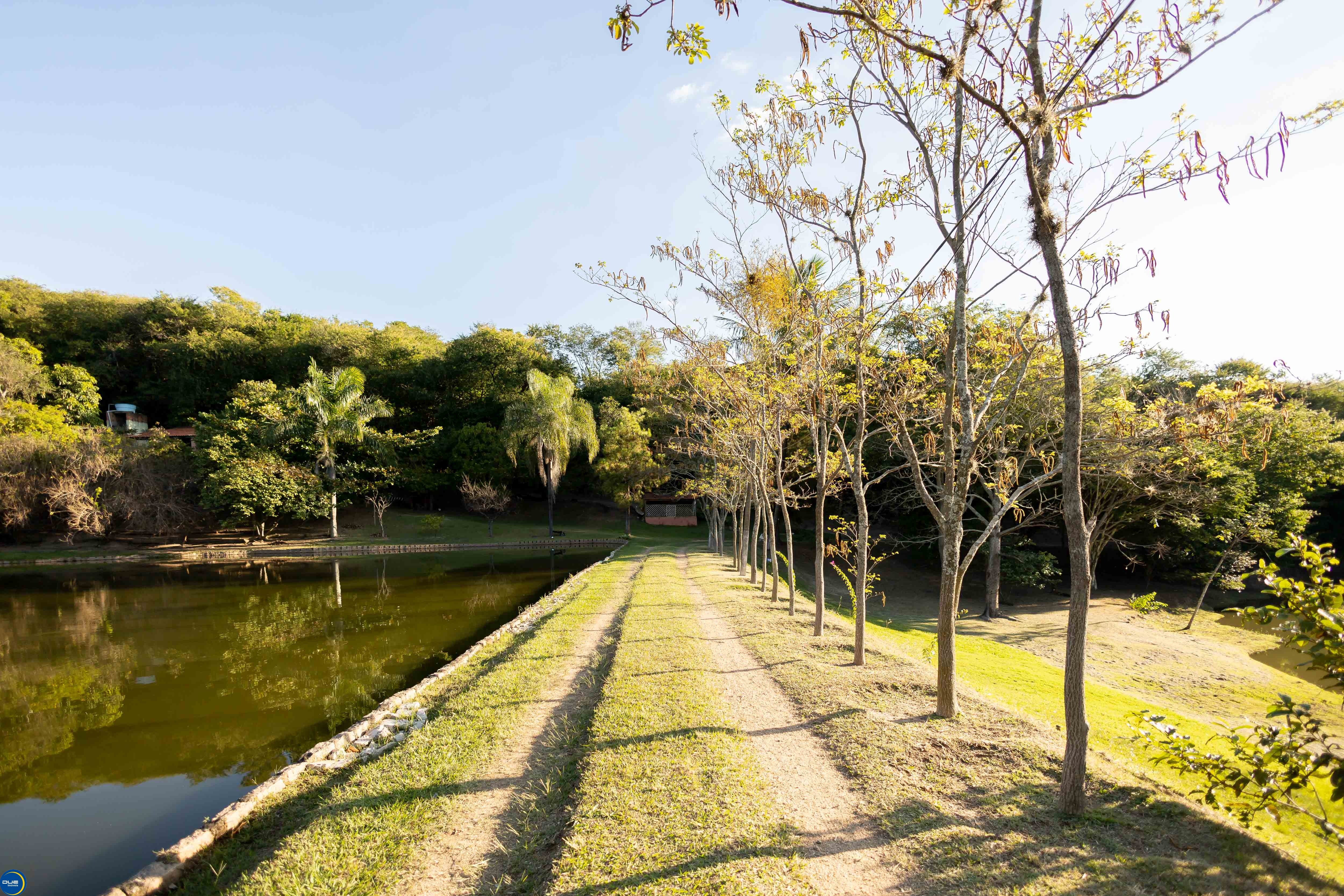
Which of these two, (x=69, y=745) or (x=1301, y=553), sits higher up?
(x=1301, y=553)

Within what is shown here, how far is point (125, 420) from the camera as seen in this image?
44406 millimetres

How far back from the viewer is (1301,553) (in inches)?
125

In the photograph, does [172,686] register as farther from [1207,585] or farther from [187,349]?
[187,349]

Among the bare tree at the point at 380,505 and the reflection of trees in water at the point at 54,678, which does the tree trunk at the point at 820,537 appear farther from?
the bare tree at the point at 380,505

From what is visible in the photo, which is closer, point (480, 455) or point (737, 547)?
point (737, 547)

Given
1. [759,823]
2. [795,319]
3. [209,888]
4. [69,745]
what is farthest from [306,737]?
[795,319]

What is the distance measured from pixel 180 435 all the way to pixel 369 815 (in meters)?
50.3

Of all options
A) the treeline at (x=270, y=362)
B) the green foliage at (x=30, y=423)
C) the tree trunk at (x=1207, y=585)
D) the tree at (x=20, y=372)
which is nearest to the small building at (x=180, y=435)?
the treeline at (x=270, y=362)

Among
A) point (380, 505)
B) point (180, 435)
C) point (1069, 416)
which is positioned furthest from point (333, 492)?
point (1069, 416)

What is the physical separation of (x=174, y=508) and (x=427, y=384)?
20818 millimetres

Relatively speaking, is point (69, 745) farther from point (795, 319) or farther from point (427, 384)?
point (427, 384)

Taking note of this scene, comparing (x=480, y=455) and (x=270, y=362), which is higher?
(x=270, y=362)

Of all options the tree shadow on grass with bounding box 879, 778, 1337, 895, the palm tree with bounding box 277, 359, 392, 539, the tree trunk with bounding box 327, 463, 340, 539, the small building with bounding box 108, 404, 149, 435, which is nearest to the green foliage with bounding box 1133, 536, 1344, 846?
the tree shadow on grass with bounding box 879, 778, 1337, 895

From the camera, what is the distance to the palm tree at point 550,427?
36.6 meters
